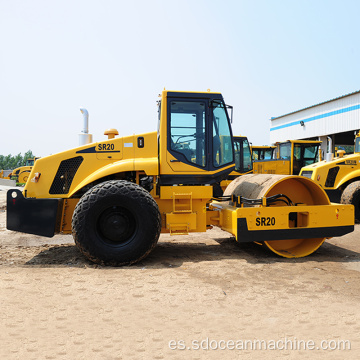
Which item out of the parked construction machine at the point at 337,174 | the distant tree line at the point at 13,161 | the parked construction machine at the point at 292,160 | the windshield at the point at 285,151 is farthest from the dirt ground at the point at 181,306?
the distant tree line at the point at 13,161

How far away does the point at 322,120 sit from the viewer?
26719 millimetres

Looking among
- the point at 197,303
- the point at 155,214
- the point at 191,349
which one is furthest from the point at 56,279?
the point at 191,349

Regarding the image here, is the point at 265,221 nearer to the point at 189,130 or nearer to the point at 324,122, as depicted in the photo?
the point at 189,130

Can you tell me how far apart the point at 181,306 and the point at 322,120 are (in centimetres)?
2563

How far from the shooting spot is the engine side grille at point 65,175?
6035 millimetres

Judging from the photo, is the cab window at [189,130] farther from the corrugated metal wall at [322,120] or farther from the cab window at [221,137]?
the corrugated metal wall at [322,120]

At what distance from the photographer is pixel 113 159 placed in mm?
6062

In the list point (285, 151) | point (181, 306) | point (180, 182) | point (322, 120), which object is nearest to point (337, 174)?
point (285, 151)

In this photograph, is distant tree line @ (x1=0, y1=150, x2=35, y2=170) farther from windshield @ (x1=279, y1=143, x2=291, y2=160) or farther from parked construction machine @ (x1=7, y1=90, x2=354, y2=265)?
parked construction machine @ (x1=7, y1=90, x2=354, y2=265)

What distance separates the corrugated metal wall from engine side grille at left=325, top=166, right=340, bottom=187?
45.6ft

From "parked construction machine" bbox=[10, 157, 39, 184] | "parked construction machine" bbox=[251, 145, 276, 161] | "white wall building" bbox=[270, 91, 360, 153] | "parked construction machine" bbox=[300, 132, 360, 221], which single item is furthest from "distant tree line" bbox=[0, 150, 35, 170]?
"parked construction machine" bbox=[300, 132, 360, 221]

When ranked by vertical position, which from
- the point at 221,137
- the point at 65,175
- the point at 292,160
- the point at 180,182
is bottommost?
the point at 180,182

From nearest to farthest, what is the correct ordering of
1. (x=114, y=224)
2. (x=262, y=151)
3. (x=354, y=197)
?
(x=114, y=224)
(x=354, y=197)
(x=262, y=151)

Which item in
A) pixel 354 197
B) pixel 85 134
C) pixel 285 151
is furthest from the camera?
pixel 285 151
